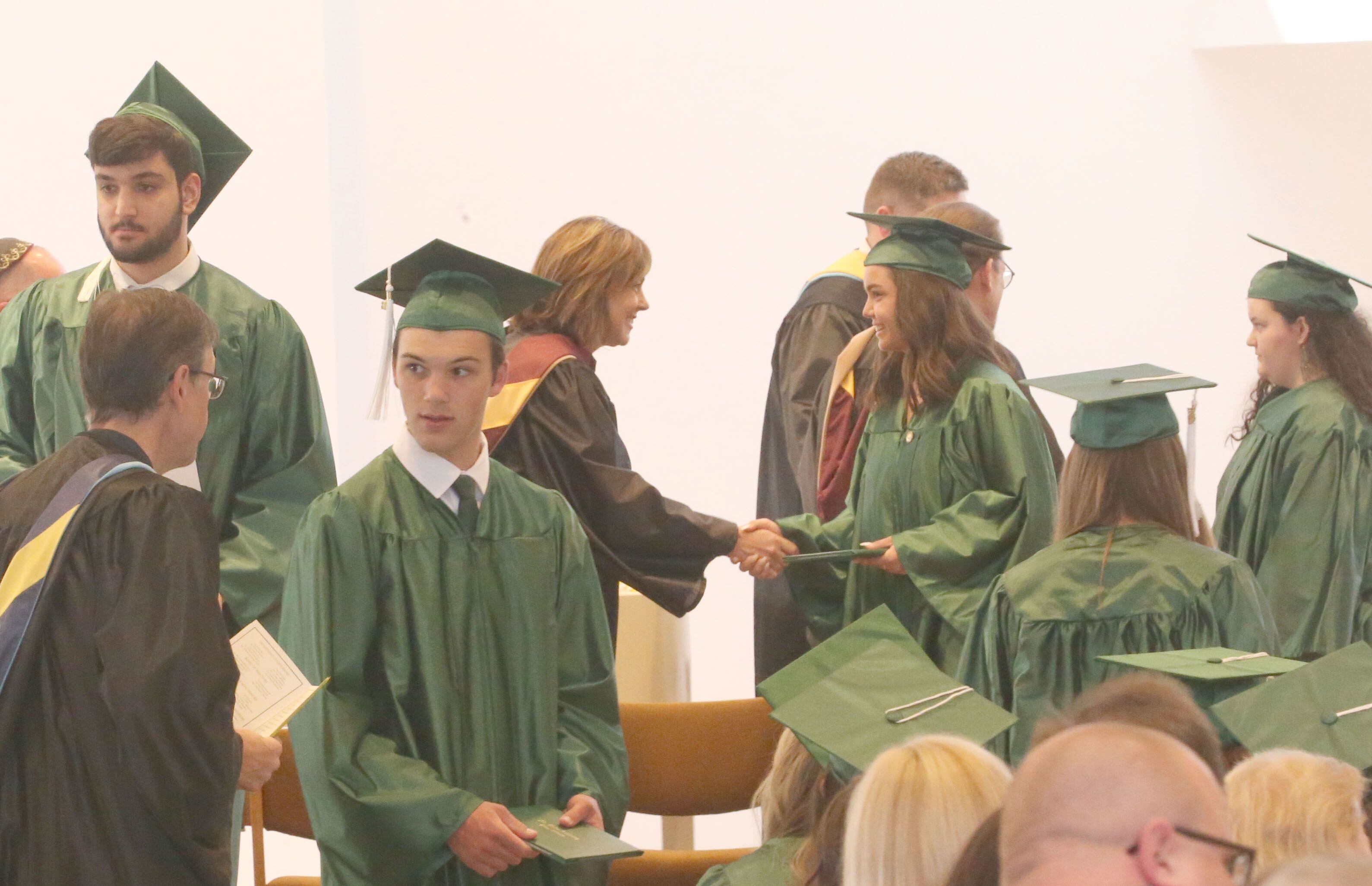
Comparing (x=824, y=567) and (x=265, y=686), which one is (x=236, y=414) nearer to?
(x=265, y=686)

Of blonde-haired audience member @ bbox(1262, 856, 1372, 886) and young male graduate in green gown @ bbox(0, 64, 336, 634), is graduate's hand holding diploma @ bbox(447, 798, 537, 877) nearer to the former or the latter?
young male graduate in green gown @ bbox(0, 64, 336, 634)

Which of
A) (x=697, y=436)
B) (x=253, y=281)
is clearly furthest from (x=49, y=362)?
(x=697, y=436)

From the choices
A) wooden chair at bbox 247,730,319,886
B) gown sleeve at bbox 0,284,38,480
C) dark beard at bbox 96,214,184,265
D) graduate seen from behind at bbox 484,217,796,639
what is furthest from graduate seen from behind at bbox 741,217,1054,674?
gown sleeve at bbox 0,284,38,480

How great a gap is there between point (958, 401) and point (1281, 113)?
422 cm

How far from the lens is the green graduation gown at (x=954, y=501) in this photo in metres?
3.99

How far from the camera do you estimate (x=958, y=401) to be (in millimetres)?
4066

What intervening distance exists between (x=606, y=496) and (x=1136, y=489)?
5.09 ft

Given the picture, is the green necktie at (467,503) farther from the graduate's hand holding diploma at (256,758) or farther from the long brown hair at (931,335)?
the long brown hair at (931,335)

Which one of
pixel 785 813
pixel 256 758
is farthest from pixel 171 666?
pixel 785 813

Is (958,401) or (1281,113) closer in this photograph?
(958,401)

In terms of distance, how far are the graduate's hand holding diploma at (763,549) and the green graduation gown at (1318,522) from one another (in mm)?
1366

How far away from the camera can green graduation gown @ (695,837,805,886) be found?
10.5ft

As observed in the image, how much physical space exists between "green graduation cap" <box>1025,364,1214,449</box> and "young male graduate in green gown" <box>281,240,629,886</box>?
1093 millimetres

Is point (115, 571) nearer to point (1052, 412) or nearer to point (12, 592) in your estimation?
point (12, 592)
